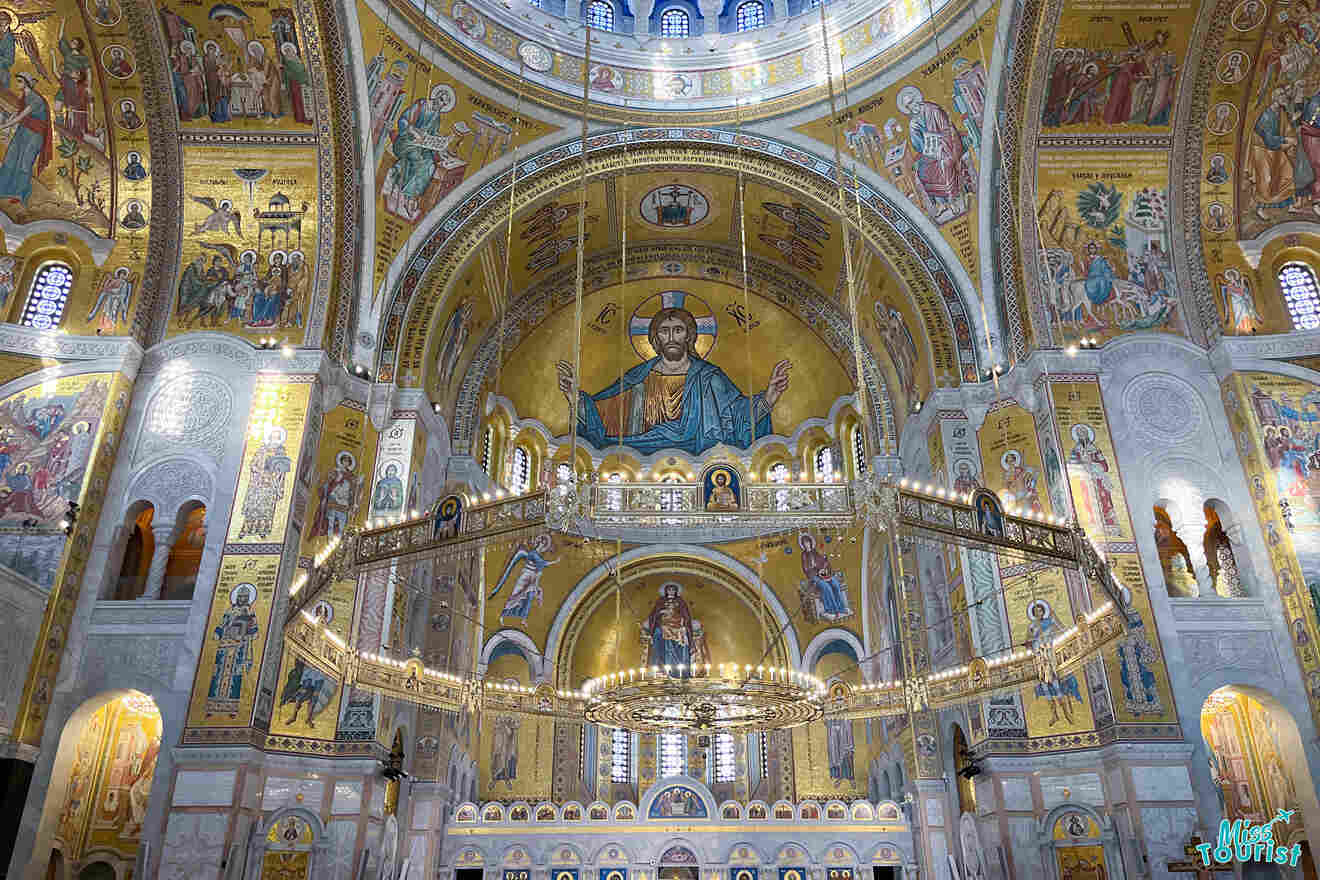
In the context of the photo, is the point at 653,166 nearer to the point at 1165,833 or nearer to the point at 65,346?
the point at 65,346

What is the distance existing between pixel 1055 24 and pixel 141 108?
15.3 m

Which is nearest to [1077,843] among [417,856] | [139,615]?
[417,856]

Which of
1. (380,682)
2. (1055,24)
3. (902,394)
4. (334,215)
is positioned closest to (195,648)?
(380,682)

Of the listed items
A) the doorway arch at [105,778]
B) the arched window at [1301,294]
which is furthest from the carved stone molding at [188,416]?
the arched window at [1301,294]

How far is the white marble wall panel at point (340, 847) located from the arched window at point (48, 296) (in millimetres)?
9026

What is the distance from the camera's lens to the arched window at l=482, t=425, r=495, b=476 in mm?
22141

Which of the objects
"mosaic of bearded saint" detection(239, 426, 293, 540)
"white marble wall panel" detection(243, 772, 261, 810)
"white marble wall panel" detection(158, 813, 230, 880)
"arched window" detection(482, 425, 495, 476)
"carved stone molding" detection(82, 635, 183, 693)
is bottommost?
"white marble wall panel" detection(158, 813, 230, 880)

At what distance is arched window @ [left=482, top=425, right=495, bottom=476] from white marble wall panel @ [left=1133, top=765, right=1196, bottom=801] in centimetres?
1447

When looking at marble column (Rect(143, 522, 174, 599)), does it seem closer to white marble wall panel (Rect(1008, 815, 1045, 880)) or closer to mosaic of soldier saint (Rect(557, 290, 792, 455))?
mosaic of soldier saint (Rect(557, 290, 792, 455))

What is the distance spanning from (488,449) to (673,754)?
28.0 feet

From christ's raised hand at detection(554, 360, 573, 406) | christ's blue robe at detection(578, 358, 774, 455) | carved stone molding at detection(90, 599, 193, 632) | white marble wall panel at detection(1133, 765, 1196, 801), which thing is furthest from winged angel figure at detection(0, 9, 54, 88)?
white marble wall panel at detection(1133, 765, 1196, 801)

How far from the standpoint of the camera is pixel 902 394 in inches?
779

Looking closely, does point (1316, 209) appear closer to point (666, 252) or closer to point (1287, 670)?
point (1287, 670)

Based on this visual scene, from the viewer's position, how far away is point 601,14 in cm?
2058
